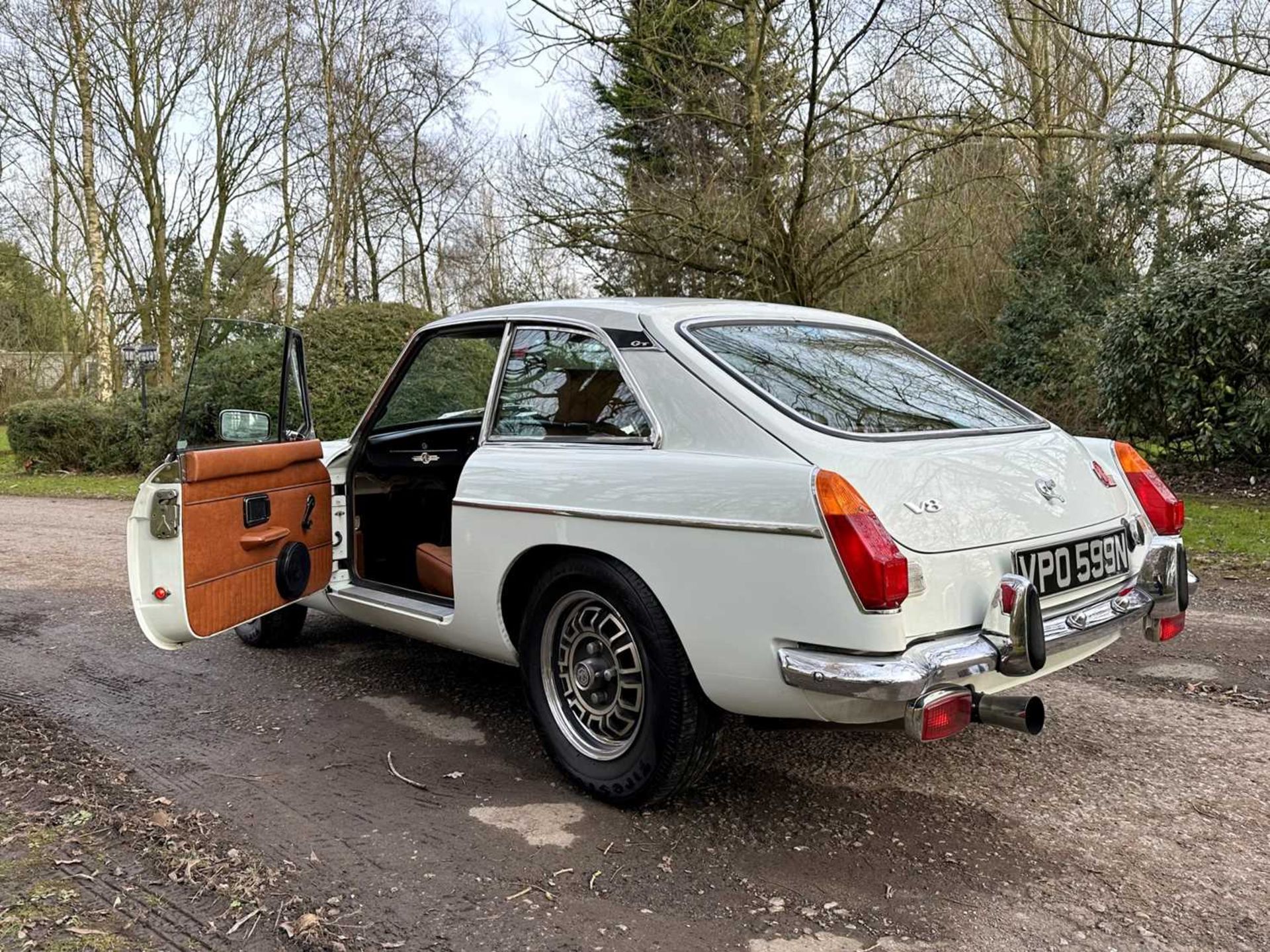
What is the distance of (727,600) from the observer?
2861 millimetres

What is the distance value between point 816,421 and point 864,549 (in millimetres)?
575

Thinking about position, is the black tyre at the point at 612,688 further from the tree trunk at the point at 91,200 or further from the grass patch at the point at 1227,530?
the tree trunk at the point at 91,200

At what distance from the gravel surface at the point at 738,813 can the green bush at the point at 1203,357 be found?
623 cm

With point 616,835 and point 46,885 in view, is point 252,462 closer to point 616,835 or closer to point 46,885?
point 46,885

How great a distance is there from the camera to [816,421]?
10.1 ft

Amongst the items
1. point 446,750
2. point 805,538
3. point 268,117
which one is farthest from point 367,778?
point 268,117

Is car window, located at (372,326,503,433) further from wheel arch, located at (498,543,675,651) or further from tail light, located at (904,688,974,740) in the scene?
tail light, located at (904,688,974,740)

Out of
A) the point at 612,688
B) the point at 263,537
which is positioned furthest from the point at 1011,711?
the point at 263,537

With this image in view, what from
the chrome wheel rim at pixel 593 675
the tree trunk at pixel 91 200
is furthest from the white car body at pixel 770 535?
the tree trunk at pixel 91 200

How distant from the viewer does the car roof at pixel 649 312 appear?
352 centimetres

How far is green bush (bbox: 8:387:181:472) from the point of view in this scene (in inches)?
643

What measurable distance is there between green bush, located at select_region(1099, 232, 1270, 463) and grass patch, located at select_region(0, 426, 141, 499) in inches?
495

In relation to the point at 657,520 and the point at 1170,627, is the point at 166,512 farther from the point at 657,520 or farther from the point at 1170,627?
the point at 1170,627

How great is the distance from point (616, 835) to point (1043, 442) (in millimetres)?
2020
